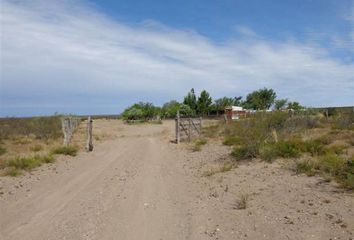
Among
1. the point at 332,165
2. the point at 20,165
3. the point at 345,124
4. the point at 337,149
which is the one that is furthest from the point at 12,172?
the point at 345,124

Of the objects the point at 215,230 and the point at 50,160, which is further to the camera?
the point at 50,160

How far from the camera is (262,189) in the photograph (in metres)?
11.6

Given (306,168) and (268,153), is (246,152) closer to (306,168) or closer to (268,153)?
(268,153)

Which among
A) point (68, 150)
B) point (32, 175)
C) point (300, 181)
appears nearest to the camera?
point (300, 181)

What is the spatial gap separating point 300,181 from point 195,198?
2947mm

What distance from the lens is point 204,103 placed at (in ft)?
328

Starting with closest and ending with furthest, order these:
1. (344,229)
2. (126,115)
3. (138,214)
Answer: (344,229) → (138,214) → (126,115)

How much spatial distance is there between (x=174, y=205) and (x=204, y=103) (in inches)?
3543

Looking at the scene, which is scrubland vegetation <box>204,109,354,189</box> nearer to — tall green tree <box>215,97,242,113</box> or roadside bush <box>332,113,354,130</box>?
roadside bush <box>332,113,354,130</box>

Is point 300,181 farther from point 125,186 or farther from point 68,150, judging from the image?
point 68,150

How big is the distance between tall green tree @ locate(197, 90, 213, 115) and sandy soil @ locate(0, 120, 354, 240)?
83296mm

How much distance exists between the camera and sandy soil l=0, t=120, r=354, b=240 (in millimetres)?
8062

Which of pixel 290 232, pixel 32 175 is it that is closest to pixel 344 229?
pixel 290 232

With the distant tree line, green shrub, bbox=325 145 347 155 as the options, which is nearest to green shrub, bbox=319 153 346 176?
green shrub, bbox=325 145 347 155
